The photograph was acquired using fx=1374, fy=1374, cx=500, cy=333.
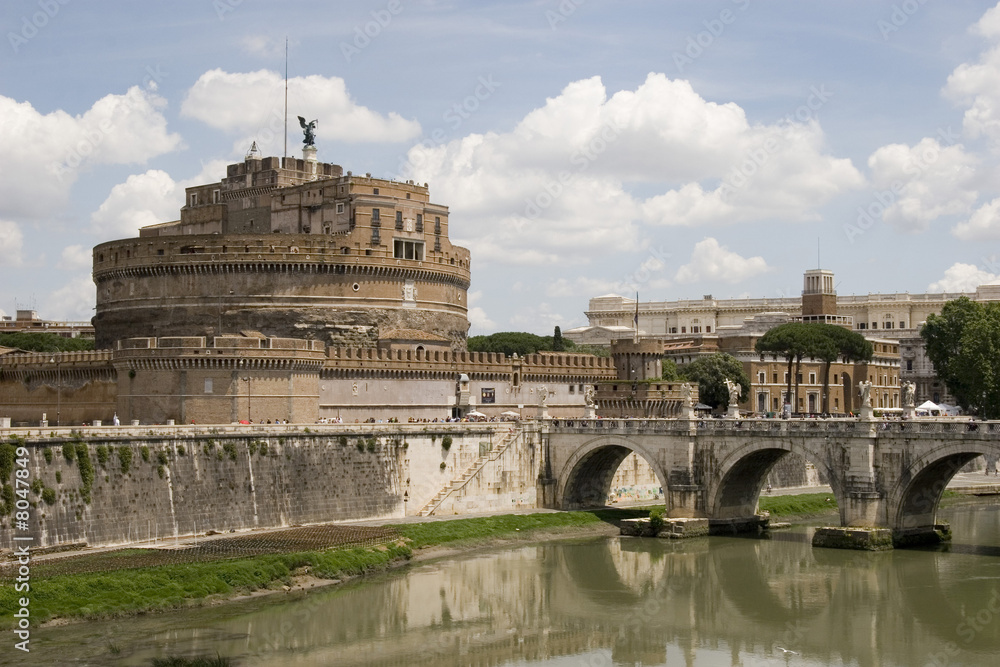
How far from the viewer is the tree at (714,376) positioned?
341 feet

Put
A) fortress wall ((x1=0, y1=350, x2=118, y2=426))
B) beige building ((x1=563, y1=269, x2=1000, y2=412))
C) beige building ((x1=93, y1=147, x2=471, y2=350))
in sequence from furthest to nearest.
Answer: beige building ((x1=563, y1=269, x2=1000, y2=412)) → beige building ((x1=93, y1=147, x2=471, y2=350)) → fortress wall ((x1=0, y1=350, x2=118, y2=426))

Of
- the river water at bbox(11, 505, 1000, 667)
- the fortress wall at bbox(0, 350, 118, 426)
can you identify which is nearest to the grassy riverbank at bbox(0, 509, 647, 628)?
the river water at bbox(11, 505, 1000, 667)

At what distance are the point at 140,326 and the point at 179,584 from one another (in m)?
36.5

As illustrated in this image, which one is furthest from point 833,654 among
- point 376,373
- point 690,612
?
point 376,373

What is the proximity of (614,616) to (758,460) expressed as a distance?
60.6ft

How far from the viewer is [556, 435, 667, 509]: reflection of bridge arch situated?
65500mm

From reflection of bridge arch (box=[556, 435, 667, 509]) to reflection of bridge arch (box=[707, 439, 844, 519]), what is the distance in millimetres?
4559

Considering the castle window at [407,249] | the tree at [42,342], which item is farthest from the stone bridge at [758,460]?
the tree at [42,342]

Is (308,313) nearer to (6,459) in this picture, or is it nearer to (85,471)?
(85,471)

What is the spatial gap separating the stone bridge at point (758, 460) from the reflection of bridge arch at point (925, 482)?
1.6 inches

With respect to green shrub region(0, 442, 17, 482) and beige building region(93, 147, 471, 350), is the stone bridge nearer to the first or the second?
beige building region(93, 147, 471, 350)

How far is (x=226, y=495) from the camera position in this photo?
5225 centimetres

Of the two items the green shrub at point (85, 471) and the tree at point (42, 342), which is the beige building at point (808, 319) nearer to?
the tree at point (42, 342)

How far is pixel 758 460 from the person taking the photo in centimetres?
6119
